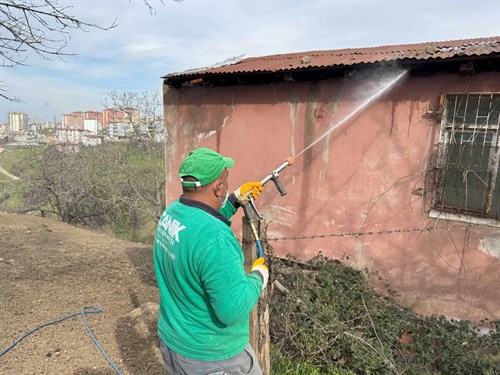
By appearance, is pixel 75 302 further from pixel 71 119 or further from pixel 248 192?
pixel 71 119

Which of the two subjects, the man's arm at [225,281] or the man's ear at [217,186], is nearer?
the man's arm at [225,281]

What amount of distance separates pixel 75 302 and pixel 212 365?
4363 mm

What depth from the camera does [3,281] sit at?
19.9 ft

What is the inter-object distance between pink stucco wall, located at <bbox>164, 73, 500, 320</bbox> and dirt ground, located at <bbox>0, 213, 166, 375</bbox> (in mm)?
2494

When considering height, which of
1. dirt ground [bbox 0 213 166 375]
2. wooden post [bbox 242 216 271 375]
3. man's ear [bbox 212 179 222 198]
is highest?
man's ear [bbox 212 179 222 198]

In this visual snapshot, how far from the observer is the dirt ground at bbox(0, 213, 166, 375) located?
13.2ft

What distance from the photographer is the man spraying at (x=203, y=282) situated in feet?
5.60

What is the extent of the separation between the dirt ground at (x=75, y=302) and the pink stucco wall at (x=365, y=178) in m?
2.49

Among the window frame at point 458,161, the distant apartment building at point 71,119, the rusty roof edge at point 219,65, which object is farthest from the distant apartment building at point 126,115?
the distant apartment building at point 71,119

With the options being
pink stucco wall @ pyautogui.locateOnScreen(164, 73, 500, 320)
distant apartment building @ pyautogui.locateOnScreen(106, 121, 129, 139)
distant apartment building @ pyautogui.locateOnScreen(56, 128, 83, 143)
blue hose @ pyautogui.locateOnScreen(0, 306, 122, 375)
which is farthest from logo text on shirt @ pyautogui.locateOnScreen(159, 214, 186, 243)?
distant apartment building @ pyautogui.locateOnScreen(56, 128, 83, 143)

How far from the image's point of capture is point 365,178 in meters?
5.54

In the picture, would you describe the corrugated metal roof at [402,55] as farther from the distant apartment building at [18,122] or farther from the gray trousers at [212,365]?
the distant apartment building at [18,122]

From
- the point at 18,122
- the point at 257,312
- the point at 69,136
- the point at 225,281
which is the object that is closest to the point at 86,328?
the point at 257,312

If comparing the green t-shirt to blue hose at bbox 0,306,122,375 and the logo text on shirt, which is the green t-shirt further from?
blue hose at bbox 0,306,122,375
